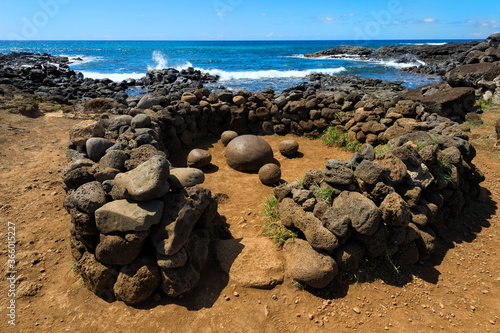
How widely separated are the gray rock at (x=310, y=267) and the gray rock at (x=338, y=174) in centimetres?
103

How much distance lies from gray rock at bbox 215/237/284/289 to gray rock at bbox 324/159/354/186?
52.3 inches

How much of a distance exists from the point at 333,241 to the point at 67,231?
4.22 metres

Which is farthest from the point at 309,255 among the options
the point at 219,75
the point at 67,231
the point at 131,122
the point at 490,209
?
the point at 219,75

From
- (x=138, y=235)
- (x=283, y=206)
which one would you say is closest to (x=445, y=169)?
(x=283, y=206)

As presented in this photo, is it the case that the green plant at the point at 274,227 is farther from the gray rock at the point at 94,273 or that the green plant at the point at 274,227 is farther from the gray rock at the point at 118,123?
the gray rock at the point at 118,123

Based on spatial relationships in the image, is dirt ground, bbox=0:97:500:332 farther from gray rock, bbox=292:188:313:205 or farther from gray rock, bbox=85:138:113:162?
gray rock, bbox=85:138:113:162

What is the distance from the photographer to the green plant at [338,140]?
819 cm

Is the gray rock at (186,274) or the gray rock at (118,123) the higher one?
the gray rock at (118,123)

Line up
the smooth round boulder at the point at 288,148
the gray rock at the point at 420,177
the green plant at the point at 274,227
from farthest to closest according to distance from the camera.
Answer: the smooth round boulder at the point at 288,148
the gray rock at the point at 420,177
the green plant at the point at 274,227

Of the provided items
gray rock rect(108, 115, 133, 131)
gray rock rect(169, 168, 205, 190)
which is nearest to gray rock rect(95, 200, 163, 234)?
gray rock rect(169, 168, 205, 190)

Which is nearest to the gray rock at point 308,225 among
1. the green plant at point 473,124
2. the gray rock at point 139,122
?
the gray rock at point 139,122

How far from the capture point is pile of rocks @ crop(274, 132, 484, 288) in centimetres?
373

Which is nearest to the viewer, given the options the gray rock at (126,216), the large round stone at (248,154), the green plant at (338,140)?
the gray rock at (126,216)

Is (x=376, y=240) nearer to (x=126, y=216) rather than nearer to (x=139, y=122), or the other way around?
(x=126, y=216)
